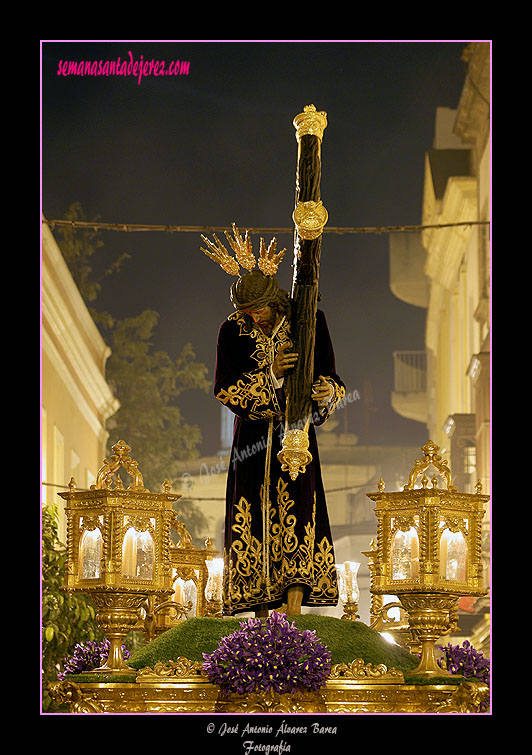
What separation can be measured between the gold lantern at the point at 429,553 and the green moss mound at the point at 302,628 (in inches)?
7.3

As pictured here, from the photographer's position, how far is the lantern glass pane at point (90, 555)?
243 inches

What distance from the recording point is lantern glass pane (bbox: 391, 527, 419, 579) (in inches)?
245

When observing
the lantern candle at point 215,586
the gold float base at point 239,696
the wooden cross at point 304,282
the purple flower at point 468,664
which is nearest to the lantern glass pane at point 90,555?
the gold float base at point 239,696

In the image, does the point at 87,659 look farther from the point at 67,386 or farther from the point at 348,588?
the point at 67,386

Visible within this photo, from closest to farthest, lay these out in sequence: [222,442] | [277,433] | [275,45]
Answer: [277,433] < [275,45] < [222,442]

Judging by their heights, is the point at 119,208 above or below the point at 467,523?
above

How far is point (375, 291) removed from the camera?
703 inches

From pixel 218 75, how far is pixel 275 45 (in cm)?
82

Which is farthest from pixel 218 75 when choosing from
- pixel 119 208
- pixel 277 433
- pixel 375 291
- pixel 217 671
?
pixel 217 671

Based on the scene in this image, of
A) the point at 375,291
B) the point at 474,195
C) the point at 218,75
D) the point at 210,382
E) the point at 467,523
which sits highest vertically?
the point at 218,75

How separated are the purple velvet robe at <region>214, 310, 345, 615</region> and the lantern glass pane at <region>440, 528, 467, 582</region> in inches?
20.9

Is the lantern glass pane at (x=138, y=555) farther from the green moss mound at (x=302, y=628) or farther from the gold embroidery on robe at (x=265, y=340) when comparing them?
the gold embroidery on robe at (x=265, y=340)
